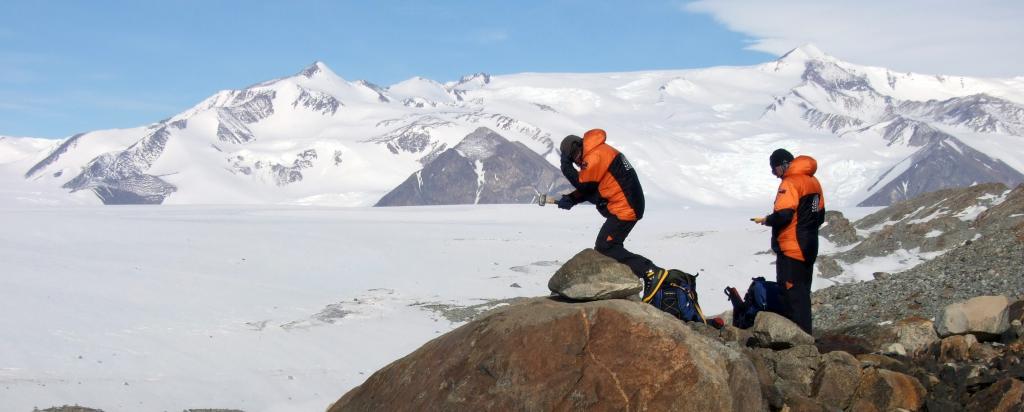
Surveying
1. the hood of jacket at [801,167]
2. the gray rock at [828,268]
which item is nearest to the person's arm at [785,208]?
the hood of jacket at [801,167]

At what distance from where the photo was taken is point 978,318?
32.6ft

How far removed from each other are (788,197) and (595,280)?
2.54 metres

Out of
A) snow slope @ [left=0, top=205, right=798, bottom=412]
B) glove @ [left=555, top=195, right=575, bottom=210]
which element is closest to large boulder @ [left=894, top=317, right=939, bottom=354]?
glove @ [left=555, top=195, right=575, bottom=210]

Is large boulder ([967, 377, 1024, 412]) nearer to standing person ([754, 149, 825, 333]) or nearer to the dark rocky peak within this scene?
standing person ([754, 149, 825, 333])

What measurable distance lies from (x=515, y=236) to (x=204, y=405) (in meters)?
32.9

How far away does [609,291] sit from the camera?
9.18 meters

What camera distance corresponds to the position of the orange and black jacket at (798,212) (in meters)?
10.2

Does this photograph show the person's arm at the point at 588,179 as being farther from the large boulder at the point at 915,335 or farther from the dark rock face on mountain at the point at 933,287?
the dark rock face on mountain at the point at 933,287

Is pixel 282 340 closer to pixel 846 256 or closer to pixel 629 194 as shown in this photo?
pixel 629 194

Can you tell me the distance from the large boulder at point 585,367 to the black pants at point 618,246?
60.5 inches

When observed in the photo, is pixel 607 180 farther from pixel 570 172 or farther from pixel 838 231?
pixel 838 231

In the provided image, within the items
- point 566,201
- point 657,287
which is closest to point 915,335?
point 657,287

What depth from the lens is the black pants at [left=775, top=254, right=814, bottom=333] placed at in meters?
10.3


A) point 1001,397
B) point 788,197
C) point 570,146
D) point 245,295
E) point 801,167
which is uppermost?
point 570,146
